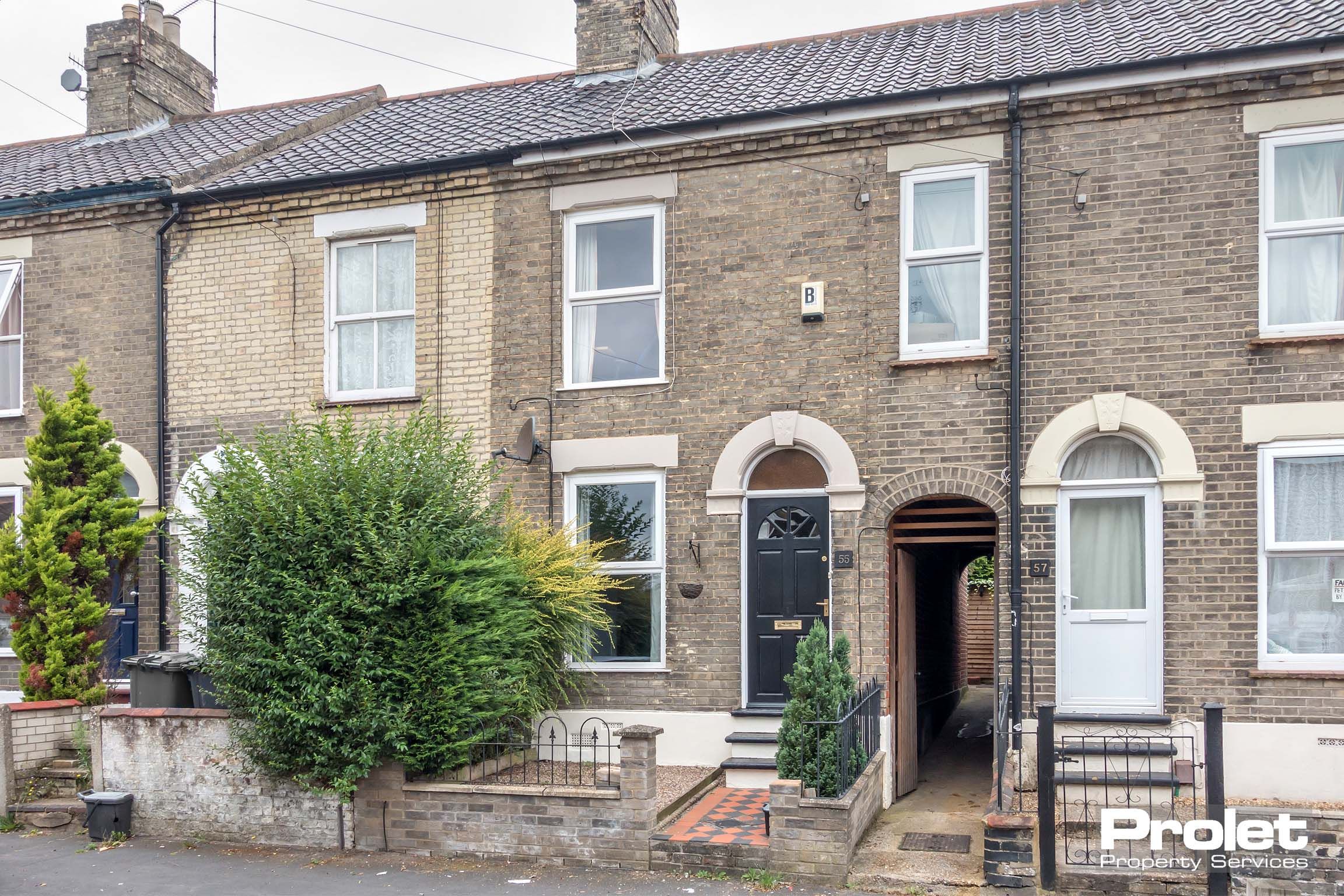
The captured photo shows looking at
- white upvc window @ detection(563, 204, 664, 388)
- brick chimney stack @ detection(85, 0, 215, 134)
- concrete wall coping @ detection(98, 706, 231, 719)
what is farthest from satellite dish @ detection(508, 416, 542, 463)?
brick chimney stack @ detection(85, 0, 215, 134)

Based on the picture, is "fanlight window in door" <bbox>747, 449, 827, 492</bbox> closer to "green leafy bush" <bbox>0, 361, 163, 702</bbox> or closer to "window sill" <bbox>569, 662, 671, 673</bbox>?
"window sill" <bbox>569, 662, 671, 673</bbox>

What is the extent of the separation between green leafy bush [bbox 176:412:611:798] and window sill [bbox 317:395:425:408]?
89.4 inches

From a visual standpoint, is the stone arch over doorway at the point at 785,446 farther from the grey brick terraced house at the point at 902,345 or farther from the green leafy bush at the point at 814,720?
the green leafy bush at the point at 814,720

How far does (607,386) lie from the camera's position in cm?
1187

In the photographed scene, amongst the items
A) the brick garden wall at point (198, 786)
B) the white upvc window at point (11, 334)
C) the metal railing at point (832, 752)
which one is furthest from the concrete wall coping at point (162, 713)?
the white upvc window at point (11, 334)

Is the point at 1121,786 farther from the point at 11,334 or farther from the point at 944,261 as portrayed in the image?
the point at 11,334

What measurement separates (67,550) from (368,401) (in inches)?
127

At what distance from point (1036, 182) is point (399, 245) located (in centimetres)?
657

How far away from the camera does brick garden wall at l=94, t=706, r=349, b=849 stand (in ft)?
32.0

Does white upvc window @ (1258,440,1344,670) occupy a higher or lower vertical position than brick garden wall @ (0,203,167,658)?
lower

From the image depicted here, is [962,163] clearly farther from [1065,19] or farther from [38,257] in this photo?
[38,257]

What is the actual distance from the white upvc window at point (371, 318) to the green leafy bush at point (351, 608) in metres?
2.71

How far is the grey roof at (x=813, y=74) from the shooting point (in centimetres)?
1084

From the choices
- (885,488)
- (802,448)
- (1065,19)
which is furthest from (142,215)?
(1065,19)
